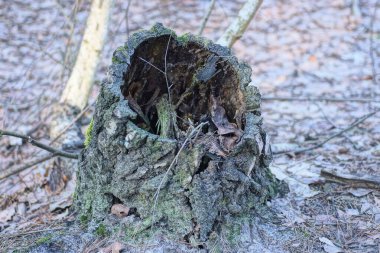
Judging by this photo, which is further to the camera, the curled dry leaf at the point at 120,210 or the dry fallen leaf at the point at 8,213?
the dry fallen leaf at the point at 8,213

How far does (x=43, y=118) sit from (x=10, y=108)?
78 cm

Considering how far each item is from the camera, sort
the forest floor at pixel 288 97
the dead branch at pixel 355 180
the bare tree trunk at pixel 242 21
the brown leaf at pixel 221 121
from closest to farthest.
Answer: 1. the brown leaf at pixel 221 121
2. the forest floor at pixel 288 97
3. the dead branch at pixel 355 180
4. the bare tree trunk at pixel 242 21

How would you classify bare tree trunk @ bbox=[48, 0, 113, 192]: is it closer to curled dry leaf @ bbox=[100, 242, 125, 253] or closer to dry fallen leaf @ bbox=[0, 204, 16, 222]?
dry fallen leaf @ bbox=[0, 204, 16, 222]

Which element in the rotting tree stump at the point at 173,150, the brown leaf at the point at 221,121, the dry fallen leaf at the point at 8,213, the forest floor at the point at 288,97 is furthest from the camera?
the dry fallen leaf at the point at 8,213

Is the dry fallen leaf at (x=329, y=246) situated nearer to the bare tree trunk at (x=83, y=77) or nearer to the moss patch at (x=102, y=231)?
the moss patch at (x=102, y=231)

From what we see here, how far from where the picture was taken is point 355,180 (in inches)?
132

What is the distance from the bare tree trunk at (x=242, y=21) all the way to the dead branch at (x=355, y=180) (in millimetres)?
1739

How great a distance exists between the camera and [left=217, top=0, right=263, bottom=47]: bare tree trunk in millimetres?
4461

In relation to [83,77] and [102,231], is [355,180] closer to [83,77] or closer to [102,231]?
[102,231]

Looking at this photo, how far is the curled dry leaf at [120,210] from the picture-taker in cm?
271

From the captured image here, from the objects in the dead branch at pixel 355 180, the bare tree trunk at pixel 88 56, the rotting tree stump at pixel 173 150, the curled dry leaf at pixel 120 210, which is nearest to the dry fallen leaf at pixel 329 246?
the rotting tree stump at pixel 173 150

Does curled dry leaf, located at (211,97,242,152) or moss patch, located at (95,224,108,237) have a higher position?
curled dry leaf, located at (211,97,242,152)

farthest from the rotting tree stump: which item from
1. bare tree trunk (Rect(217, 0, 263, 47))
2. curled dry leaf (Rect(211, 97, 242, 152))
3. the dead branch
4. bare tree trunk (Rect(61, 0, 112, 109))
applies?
bare tree trunk (Rect(61, 0, 112, 109))

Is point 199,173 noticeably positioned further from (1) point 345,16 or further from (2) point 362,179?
(1) point 345,16
